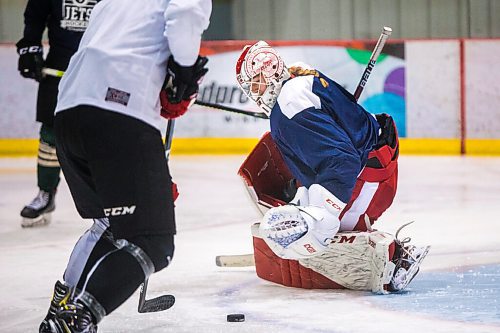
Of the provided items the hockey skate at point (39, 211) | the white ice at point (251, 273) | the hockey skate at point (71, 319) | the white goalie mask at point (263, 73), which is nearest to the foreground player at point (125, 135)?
the hockey skate at point (71, 319)

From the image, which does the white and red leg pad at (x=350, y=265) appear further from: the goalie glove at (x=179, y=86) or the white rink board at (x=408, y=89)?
the white rink board at (x=408, y=89)

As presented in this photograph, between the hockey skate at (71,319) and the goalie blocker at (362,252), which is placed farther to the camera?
the goalie blocker at (362,252)

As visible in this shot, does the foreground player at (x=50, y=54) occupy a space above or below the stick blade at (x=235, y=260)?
above

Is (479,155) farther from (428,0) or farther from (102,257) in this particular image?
(102,257)

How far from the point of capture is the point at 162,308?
2.78 meters

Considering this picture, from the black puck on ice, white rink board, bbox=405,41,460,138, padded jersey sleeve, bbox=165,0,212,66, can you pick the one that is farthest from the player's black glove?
white rink board, bbox=405,41,460,138

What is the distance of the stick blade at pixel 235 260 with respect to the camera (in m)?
3.43

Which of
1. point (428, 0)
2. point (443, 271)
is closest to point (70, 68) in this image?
point (443, 271)

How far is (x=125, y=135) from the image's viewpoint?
2.23 metres

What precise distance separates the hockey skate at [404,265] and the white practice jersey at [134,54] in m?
1.02

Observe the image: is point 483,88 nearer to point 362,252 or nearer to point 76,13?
point 76,13

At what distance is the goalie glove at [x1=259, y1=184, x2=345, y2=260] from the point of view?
2.73m

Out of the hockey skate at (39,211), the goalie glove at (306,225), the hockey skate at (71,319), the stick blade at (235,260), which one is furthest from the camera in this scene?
the hockey skate at (39,211)

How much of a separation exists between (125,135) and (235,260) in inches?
51.3
